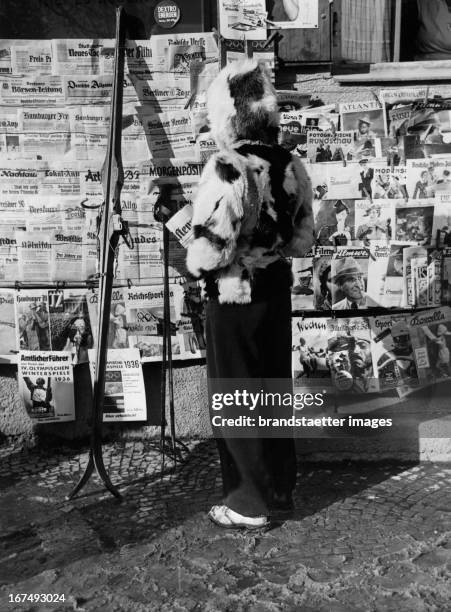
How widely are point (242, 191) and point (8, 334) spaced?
194 centimetres

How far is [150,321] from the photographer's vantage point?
434 centimetres

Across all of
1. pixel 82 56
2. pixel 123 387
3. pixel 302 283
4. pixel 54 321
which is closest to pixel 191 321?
pixel 123 387

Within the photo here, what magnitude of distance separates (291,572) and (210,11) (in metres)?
2.98

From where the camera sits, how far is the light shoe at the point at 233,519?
11.1ft

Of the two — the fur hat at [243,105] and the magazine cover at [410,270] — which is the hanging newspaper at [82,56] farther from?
the magazine cover at [410,270]

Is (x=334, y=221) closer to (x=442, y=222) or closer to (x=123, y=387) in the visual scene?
(x=442, y=222)

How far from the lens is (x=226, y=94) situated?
3.27 m

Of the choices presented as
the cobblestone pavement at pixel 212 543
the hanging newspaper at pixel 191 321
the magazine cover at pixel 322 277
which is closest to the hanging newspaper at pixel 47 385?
the cobblestone pavement at pixel 212 543

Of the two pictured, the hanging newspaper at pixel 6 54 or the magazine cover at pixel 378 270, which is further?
the magazine cover at pixel 378 270

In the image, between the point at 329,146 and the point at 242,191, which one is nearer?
the point at 242,191

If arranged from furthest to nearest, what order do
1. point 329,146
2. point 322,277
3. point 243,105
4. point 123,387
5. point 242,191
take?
point 123,387 → point 322,277 → point 329,146 → point 243,105 → point 242,191

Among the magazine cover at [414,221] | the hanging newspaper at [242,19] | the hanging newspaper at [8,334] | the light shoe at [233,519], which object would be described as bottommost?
the light shoe at [233,519]

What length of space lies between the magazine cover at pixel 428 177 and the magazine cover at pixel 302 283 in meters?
0.70

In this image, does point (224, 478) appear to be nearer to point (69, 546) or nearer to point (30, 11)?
point (69, 546)
